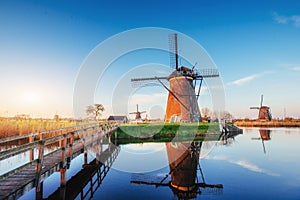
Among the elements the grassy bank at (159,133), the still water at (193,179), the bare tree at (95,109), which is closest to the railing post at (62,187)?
the still water at (193,179)

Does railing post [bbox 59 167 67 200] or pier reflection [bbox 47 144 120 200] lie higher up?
railing post [bbox 59 167 67 200]

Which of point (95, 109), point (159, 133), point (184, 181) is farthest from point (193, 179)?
point (95, 109)

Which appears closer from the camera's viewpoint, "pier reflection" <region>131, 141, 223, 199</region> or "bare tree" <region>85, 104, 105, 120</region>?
"pier reflection" <region>131, 141, 223, 199</region>

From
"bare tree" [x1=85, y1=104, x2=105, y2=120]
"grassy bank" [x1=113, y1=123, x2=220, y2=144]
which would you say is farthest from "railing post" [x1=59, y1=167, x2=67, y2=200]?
"bare tree" [x1=85, y1=104, x2=105, y2=120]

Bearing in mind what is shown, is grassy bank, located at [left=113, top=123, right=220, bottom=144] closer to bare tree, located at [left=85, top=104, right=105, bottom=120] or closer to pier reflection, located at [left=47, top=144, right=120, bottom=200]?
pier reflection, located at [left=47, top=144, right=120, bottom=200]

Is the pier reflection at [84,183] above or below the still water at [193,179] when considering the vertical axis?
above

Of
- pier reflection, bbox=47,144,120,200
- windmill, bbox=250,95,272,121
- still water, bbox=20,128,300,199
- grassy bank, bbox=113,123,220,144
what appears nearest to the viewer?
pier reflection, bbox=47,144,120,200

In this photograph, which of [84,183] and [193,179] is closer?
[84,183]

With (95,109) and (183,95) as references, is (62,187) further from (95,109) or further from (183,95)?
(95,109)

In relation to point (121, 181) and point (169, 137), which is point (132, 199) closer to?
point (121, 181)

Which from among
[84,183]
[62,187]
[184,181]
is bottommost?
[184,181]

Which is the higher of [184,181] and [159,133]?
[159,133]

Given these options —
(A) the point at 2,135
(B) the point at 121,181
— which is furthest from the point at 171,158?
(A) the point at 2,135

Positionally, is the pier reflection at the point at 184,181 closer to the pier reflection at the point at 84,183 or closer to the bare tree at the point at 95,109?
the pier reflection at the point at 84,183
